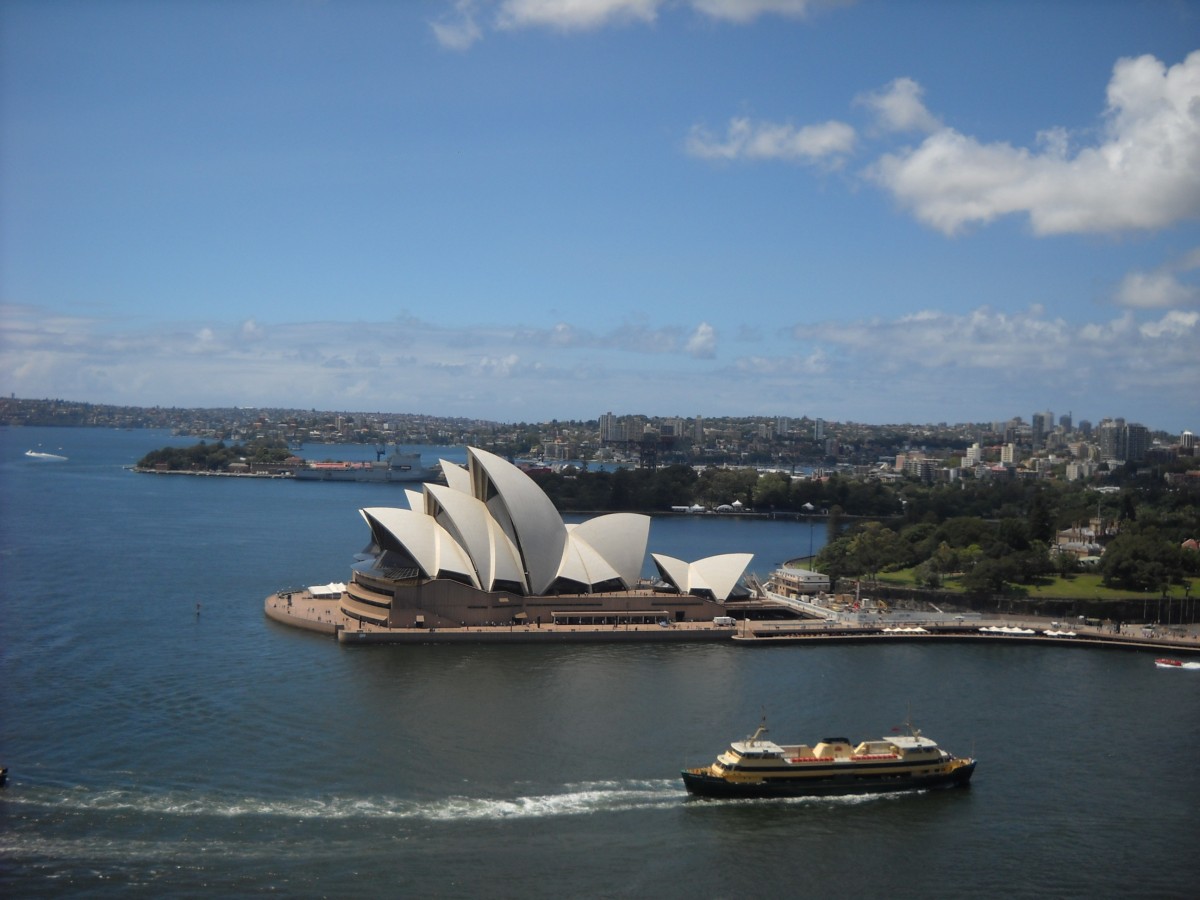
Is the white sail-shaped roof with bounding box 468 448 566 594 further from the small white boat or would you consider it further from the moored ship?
the moored ship

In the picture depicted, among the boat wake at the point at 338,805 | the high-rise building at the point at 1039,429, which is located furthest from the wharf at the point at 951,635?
the high-rise building at the point at 1039,429

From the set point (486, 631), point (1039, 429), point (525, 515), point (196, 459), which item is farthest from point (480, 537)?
point (1039, 429)

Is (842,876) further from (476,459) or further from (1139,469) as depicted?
(1139,469)

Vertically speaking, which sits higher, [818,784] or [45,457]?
[45,457]

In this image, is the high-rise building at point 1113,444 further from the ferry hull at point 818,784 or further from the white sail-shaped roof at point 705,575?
the ferry hull at point 818,784

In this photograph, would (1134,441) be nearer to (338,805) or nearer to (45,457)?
(45,457)

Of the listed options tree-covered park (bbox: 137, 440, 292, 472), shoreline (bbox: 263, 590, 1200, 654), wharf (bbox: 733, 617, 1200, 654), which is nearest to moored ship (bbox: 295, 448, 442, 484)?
tree-covered park (bbox: 137, 440, 292, 472)

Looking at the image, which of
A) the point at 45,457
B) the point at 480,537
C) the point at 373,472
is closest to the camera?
the point at 480,537
